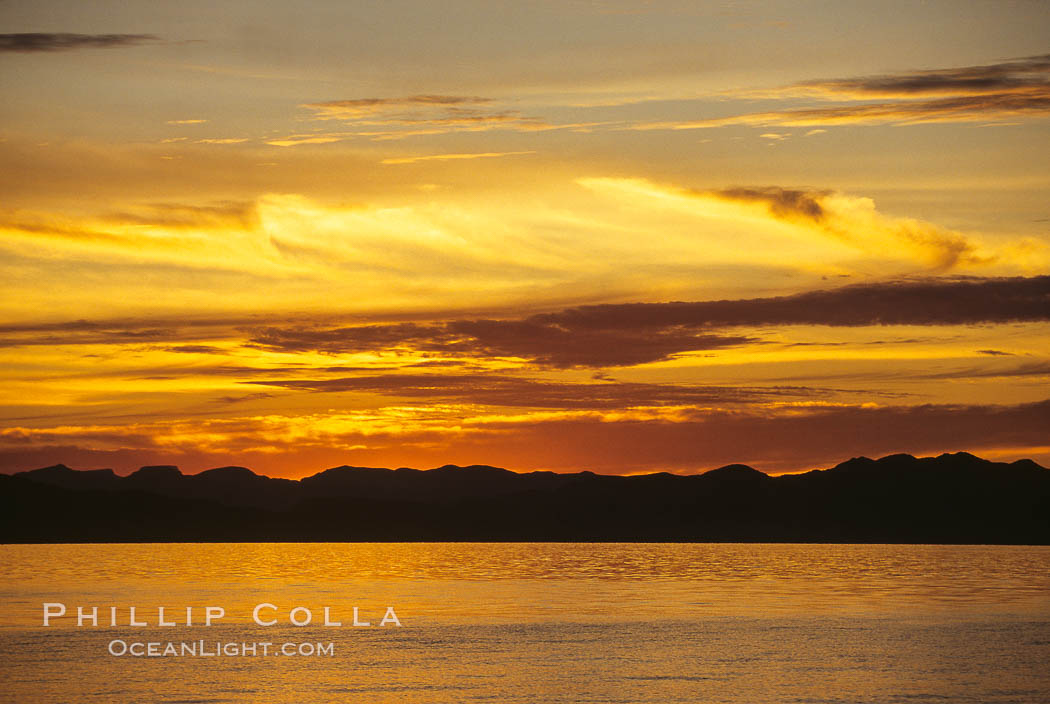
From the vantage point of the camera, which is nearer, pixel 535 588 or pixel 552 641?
pixel 552 641

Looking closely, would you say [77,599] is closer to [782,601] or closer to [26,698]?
[26,698]

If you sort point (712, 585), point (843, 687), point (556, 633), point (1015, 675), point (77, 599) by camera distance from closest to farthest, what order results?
1. point (843, 687)
2. point (1015, 675)
3. point (556, 633)
4. point (77, 599)
5. point (712, 585)

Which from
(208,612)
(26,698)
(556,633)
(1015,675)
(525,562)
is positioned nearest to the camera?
(26,698)

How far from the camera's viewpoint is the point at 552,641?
65.6 m

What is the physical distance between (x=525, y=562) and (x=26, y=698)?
127m

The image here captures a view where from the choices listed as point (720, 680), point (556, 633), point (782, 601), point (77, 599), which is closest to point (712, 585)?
point (782, 601)

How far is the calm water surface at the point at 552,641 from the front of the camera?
4988cm

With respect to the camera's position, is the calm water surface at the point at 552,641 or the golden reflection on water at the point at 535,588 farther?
the golden reflection on water at the point at 535,588

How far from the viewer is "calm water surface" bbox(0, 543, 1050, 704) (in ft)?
164

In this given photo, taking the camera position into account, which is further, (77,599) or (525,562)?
(525,562)

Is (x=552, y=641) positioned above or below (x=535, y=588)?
below

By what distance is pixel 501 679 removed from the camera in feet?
172

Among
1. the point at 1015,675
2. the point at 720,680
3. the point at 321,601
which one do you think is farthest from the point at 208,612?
the point at 1015,675

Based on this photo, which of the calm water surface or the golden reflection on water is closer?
the calm water surface
